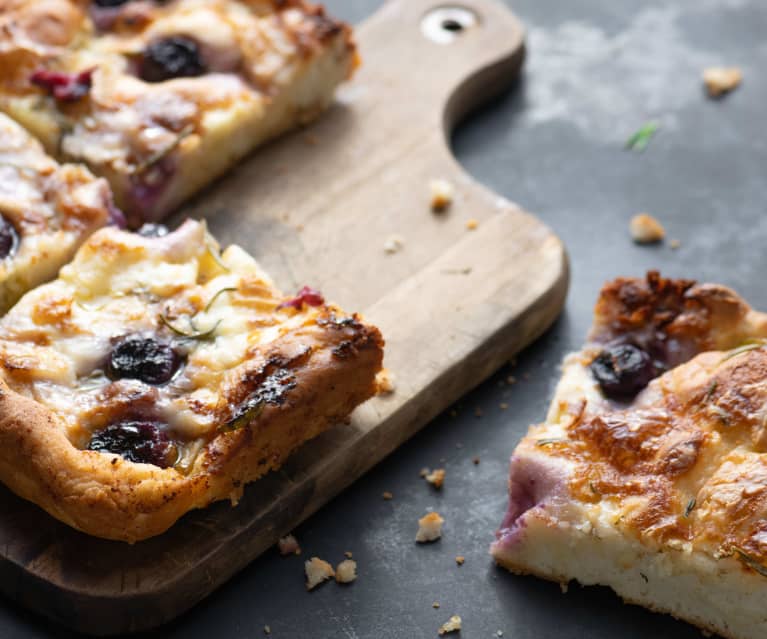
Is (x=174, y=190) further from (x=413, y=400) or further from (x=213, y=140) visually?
(x=413, y=400)

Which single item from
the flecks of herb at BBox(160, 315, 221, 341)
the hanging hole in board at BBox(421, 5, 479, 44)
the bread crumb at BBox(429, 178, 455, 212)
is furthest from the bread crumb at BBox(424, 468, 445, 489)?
the hanging hole in board at BBox(421, 5, 479, 44)

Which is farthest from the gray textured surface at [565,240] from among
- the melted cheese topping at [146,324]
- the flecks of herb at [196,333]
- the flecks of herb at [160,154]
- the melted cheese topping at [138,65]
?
the flecks of herb at [160,154]

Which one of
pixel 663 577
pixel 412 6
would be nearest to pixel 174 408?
pixel 663 577

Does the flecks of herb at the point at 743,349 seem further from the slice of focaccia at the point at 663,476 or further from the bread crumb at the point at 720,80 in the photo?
the bread crumb at the point at 720,80

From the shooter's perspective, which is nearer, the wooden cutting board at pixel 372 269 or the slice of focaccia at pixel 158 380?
the slice of focaccia at pixel 158 380

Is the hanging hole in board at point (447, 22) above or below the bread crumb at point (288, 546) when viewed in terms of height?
above

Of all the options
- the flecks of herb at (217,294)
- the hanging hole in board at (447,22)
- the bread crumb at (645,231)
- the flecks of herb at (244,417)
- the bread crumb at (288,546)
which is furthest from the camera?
the hanging hole in board at (447,22)

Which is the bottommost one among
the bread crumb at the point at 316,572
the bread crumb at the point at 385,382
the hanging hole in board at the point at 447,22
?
the bread crumb at the point at 316,572
